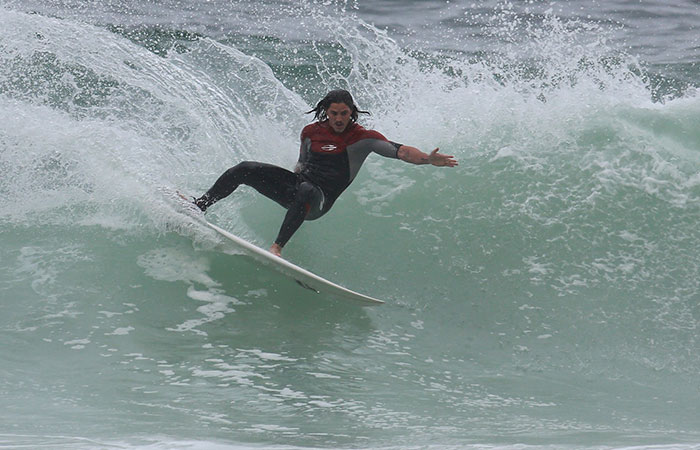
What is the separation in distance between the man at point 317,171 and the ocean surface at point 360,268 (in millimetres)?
422

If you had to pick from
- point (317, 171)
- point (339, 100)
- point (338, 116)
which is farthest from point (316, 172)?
point (339, 100)

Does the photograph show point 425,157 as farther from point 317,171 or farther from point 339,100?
point 317,171

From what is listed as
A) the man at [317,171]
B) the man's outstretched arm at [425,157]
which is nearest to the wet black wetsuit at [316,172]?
→ the man at [317,171]

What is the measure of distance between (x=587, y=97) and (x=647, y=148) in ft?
2.45

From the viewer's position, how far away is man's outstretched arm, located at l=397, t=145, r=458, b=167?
5.21 m

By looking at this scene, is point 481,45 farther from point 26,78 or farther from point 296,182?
point 296,182

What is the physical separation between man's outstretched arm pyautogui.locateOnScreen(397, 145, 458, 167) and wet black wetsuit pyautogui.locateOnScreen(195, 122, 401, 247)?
0.94 ft

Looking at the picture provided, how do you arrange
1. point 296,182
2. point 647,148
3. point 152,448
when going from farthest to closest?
point 647,148 → point 296,182 → point 152,448

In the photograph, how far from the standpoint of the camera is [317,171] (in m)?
5.77

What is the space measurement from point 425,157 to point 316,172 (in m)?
0.83

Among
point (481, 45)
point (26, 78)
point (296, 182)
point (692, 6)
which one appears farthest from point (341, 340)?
point (692, 6)

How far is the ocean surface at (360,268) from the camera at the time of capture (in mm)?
4172

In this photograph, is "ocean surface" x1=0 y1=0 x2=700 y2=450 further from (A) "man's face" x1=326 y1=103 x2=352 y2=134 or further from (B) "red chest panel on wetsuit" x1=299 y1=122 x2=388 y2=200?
(A) "man's face" x1=326 y1=103 x2=352 y2=134

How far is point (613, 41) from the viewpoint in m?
16.2
